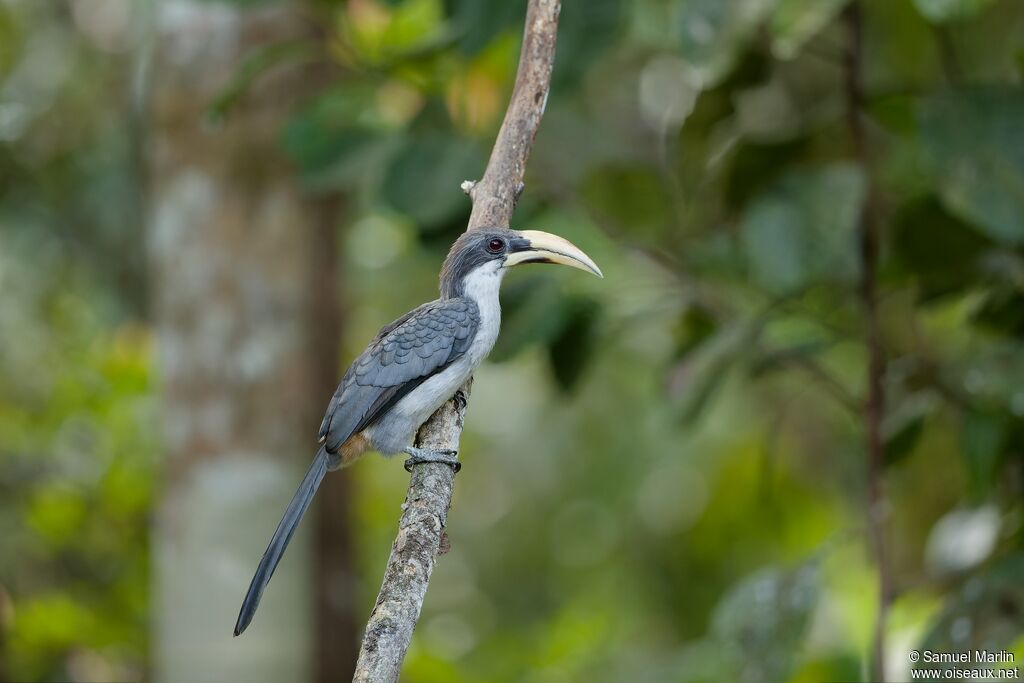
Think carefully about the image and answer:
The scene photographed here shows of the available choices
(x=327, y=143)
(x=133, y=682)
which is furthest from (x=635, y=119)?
(x=133, y=682)

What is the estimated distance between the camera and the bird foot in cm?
285

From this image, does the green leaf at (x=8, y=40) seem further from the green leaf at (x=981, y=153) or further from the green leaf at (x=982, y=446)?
the green leaf at (x=982, y=446)

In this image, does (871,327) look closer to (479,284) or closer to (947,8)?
(947,8)

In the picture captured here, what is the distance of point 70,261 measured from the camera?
22.6ft

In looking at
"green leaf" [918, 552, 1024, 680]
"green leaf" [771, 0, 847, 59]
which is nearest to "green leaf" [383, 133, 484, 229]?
"green leaf" [771, 0, 847, 59]

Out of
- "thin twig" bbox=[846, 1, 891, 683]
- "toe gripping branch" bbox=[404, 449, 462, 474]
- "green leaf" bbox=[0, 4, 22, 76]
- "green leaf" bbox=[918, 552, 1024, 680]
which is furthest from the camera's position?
"green leaf" bbox=[0, 4, 22, 76]

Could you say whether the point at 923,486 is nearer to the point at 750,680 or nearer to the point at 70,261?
the point at 750,680

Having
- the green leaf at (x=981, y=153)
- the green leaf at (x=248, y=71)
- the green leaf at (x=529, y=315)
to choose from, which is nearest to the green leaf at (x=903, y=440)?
the green leaf at (x=981, y=153)

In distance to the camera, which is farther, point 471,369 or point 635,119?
point 635,119

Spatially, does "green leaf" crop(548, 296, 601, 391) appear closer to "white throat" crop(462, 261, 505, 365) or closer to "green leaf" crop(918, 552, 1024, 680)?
"white throat" crop(462, 261, 505, 365)

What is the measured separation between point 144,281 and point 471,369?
4.15 meters

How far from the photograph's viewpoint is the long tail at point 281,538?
2.63 meters

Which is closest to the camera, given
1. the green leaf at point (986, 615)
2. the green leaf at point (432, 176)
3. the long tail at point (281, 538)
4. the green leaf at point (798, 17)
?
the long tail at point (281, 538)

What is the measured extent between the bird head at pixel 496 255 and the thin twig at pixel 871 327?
3.20ft
